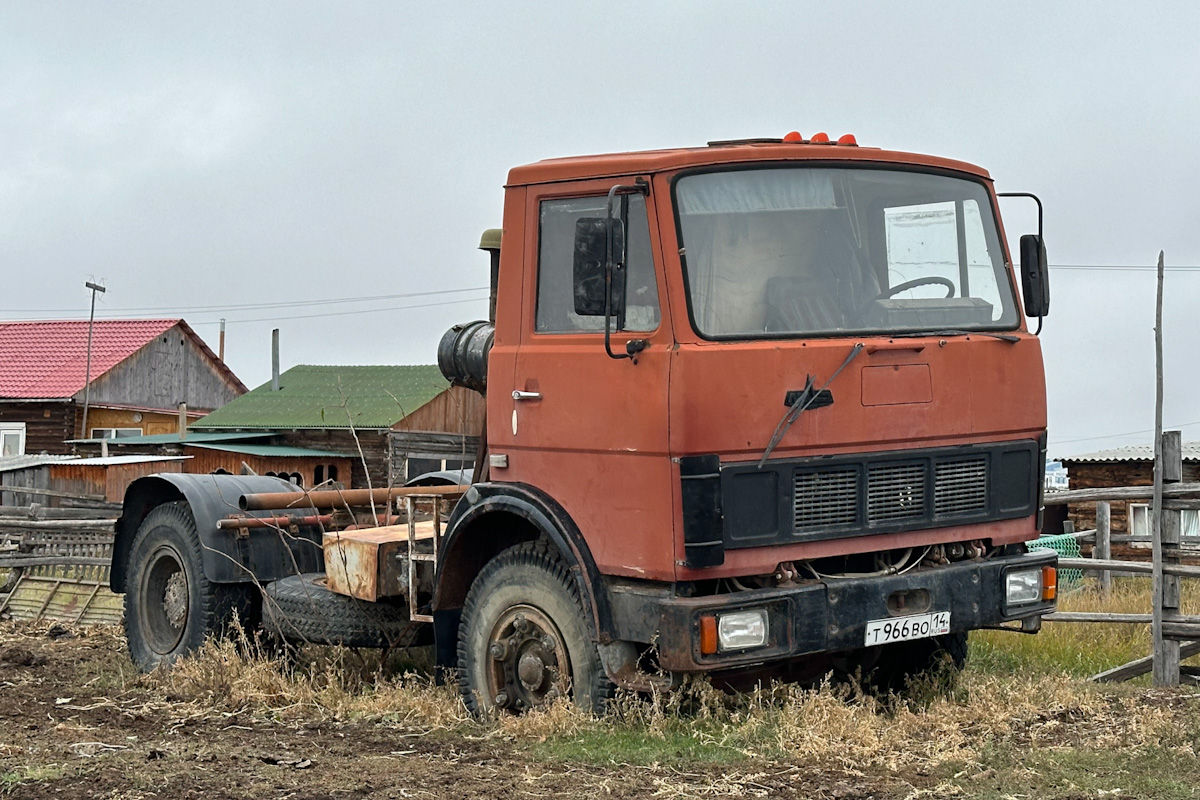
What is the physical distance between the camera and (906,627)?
666cm

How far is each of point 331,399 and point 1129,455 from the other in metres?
20.0

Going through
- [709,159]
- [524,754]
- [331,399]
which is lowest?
[524,754]

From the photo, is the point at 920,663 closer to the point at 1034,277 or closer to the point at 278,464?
the point at 1034,277

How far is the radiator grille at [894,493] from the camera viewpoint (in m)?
6.59

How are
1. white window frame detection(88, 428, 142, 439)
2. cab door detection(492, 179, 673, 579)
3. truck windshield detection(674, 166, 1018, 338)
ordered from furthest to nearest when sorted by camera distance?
white window frame detection(88, 428, 142, 439)
truck windshield detection(674, 166, 1018, 338)
cab door detection(492, 179, 673, 579)

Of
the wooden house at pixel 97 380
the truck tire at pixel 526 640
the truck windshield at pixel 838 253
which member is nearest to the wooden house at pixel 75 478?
the wooden house at pixel 97 380

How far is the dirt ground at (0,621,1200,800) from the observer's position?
5746mm

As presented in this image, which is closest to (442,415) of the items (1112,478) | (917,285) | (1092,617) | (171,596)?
(1112,478)

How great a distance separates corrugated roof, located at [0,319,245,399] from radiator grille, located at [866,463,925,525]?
123ft

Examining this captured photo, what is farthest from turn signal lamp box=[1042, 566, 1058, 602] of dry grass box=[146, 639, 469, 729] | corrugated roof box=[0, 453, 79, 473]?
corrugated roof box=[0, 453, 79, 473]

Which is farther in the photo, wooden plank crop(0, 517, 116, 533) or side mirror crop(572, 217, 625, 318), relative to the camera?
wooden plank crop(0, 517, 116, 533)

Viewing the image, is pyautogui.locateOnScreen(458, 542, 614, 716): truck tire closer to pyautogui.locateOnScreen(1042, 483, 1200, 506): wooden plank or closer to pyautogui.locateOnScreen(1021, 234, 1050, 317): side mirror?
pyautogui.locateOnScreen(1021, 234, 1050, 317): side mirror

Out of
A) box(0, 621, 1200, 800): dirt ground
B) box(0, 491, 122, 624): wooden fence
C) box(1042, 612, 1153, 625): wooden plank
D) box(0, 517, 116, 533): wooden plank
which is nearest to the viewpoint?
box(0, 621, 1200, 800): dirt ground

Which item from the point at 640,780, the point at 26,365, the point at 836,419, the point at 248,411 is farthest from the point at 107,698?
the point at 26,365
